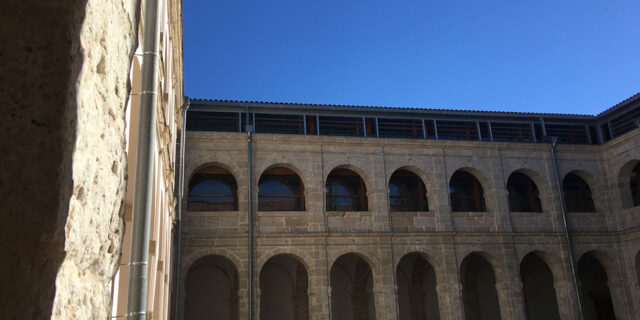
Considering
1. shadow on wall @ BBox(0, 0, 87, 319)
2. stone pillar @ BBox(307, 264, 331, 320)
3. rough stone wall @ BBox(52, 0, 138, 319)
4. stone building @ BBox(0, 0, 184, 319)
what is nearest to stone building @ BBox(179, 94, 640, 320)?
stone pillar @ BBox(307, 264, 331, 320)

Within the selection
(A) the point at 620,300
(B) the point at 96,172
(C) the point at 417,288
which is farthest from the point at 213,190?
(B) the point at 96,172

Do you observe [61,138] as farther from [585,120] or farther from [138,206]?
[585,120]

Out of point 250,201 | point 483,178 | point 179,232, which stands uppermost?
point 483,178

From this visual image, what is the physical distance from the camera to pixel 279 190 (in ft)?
63.4

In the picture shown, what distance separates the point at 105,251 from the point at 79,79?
22.6 inches

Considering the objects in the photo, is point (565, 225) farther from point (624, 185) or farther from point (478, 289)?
point (478, 289)

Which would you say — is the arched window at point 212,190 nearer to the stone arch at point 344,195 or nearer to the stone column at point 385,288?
the stone arch at point 344,195

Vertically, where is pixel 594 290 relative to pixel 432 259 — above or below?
below

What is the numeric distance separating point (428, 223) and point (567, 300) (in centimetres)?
535

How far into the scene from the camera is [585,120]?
68.4 ft

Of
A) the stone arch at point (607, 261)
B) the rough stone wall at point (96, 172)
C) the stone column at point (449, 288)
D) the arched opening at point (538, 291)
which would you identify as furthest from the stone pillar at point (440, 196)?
the rough stone wall at point (96, 172)

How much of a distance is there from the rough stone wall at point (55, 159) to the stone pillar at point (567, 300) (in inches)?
747

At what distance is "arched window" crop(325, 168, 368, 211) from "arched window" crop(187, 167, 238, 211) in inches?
142

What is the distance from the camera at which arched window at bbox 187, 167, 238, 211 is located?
1828 centimetres
